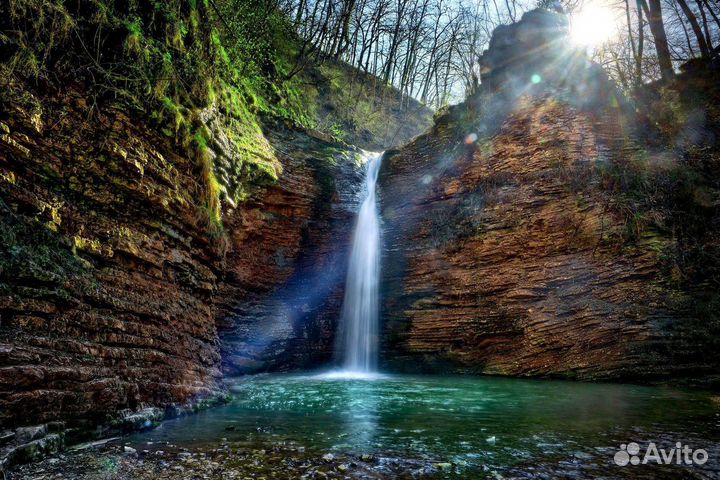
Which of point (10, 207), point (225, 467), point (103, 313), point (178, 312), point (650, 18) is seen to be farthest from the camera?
point (650, 18)

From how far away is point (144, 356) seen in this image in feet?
15.7

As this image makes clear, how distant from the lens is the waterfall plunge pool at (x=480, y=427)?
3039mm

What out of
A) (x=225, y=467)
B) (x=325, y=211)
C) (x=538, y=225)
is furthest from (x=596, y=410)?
(x=325, y=211)

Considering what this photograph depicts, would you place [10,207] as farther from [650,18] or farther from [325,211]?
[650,18]

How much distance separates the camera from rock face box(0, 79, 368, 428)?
3557mm

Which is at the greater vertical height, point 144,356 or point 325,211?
point 325,211

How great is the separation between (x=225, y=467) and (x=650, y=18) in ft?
53.0

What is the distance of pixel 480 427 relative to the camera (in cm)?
421

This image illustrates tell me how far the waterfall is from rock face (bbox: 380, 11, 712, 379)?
451mm

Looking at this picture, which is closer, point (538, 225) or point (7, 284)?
point (7, 284)

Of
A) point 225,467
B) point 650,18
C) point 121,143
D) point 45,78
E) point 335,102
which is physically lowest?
point 225,467

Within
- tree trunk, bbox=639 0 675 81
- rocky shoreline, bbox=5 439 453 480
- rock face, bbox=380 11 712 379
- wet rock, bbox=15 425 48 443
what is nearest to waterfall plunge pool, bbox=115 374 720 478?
rocky shoreline, bbox=5 439 453 480

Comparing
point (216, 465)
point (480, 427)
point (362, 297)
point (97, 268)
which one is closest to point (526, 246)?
point (362, 297)

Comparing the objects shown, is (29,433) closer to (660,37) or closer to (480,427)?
(480,427)
